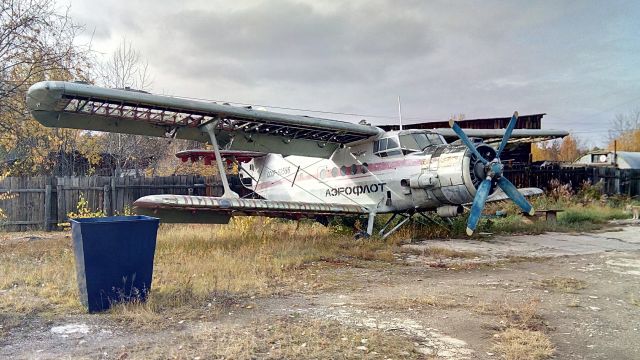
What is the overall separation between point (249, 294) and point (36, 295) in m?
3.00

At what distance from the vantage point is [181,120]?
11.6 meters

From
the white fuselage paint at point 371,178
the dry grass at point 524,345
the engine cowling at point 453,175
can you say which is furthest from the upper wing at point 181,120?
the dry grass at point 524,345

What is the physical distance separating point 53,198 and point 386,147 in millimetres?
11962

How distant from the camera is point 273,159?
1694 centimetres

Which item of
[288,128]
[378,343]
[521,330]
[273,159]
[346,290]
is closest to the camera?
[378,343]

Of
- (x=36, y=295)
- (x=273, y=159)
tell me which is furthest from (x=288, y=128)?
(x=36, y=295)

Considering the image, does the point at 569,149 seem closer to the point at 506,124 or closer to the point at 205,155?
the point at 506,124

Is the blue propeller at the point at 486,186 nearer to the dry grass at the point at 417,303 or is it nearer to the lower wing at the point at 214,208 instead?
the lower wing at the point at 214,208

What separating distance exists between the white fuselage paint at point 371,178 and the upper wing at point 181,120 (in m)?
0.70

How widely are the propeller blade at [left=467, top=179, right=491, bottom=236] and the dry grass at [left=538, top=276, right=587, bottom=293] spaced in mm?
2908

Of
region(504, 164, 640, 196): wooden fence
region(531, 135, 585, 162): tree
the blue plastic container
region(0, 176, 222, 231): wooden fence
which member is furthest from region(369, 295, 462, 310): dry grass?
region(531, 135, 585, 162): tree

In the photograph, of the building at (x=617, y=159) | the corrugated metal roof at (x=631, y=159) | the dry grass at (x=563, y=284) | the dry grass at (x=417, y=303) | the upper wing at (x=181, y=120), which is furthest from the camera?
the building at (x=617, y=159)

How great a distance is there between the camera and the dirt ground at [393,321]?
4.41 meters

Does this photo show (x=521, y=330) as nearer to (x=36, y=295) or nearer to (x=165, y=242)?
(x=36, y=295)
